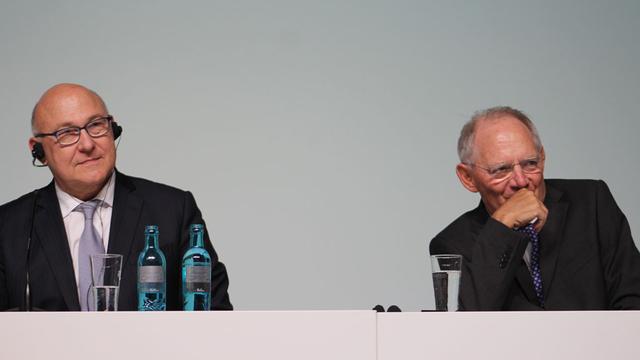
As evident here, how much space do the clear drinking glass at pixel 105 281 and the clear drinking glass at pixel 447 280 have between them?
74 cm

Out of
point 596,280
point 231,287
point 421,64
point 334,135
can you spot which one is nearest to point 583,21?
point 421,64

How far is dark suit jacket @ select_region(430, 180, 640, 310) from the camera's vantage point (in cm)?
236

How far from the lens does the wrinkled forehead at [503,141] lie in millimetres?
2654

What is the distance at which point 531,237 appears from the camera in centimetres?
258

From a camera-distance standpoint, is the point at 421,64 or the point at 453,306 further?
the point at 421,64

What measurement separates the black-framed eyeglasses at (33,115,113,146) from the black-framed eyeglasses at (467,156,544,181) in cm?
115

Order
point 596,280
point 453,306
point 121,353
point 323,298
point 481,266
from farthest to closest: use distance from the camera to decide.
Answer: point 323,298 → point 596,280 → point 481,266 → point 453,306 → point 121,353

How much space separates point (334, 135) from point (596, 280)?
1348 mm

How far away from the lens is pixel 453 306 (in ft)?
6.88

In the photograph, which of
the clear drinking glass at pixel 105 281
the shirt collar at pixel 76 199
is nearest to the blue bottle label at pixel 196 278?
the clear drinking glass at pixel 105 281

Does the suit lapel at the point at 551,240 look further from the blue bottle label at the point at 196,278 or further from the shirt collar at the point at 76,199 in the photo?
the shirt collar at the point at 76,199

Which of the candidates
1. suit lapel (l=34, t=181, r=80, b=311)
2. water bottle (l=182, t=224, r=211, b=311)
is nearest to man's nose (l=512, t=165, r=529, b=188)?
water bottle (l=182, t=224, r=211, b=311)

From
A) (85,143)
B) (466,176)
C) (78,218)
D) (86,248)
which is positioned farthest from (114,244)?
(466,176)

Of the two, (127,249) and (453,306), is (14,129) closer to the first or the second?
(127,249)
